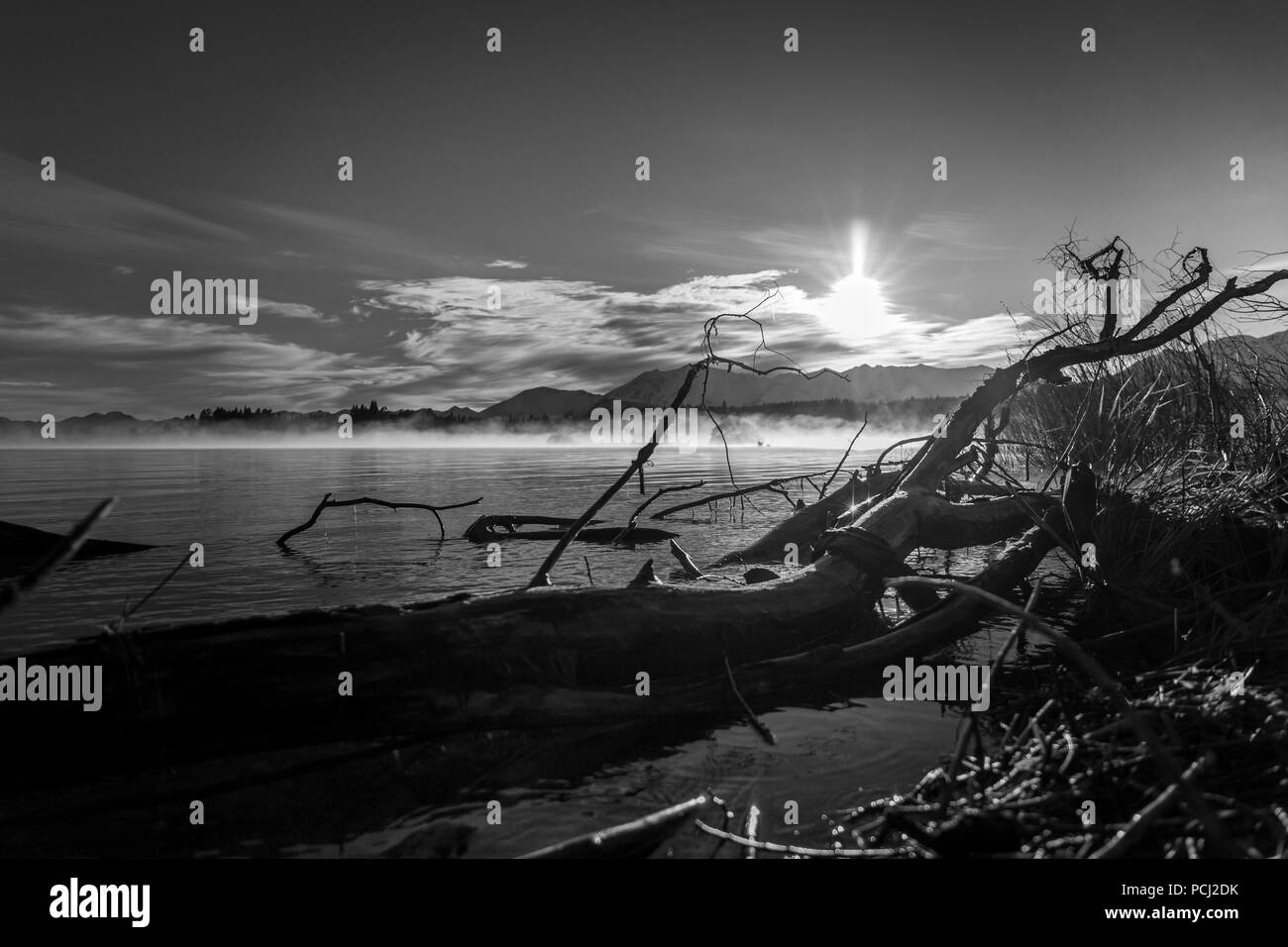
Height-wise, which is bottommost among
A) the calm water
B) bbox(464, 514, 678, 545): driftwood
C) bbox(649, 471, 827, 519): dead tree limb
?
the calm water

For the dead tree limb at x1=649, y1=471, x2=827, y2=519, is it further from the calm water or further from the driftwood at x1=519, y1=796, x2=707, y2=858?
the driftwood at x1=519, y1=796, x2=707, y2=858

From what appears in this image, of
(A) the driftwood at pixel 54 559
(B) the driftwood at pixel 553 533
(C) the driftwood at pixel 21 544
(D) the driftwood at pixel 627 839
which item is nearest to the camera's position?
(A) the driftwood at pixel 54 559

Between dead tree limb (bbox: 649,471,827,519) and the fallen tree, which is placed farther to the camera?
dead tree limb (bbox: 649,471,827,519)

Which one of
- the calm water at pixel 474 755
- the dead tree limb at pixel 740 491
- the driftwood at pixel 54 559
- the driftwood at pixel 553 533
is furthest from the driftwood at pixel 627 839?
the driftwood at pixel 553 533

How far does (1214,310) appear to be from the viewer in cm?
970

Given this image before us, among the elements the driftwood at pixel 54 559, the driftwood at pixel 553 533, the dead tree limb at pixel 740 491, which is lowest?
the driftwood at pixel 553 533

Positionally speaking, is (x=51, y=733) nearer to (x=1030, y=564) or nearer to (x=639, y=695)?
(x=639, y=695)

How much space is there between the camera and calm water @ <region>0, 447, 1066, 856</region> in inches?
181

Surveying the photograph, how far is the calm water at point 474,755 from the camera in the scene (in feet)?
15.1

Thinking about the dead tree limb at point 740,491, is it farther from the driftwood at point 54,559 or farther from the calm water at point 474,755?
the driftwood at point 54,559

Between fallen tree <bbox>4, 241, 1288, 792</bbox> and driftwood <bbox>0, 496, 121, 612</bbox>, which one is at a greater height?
driftwood <bbox>0, 496, 121, 612</bbox>

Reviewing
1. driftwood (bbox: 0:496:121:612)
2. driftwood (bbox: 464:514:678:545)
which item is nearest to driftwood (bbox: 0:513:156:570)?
driftwood (bbox: 464:514:678:545)

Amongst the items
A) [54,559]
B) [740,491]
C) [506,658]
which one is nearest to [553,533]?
[740,491]
